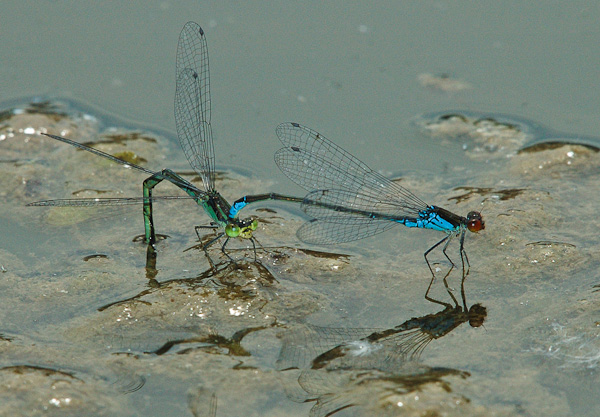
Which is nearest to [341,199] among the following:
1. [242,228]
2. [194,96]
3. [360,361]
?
[242,228]

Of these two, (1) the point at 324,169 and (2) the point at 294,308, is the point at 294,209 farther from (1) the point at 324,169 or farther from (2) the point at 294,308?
(2) the point at 294,308

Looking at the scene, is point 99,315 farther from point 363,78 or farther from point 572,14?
point 572,14

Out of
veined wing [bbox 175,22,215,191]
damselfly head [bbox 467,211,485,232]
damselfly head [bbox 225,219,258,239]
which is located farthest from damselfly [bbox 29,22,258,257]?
damselfly head [bbox 467,211,485,232]

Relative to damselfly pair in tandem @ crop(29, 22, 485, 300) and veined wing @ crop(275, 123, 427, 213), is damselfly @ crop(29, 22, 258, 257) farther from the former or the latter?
veined wing @ crop(275, 123, 427, 213)

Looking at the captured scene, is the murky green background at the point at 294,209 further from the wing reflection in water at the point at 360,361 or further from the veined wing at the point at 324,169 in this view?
the veined wing at the point at 324,169

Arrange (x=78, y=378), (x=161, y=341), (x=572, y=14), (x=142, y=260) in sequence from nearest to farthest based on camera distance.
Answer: (x=78, y=378) < (x=161, y=341) < (x=142, y=260) < (x=572, y=14)

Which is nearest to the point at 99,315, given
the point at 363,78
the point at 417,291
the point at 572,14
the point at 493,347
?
the point at 417,291

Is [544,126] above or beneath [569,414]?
above
